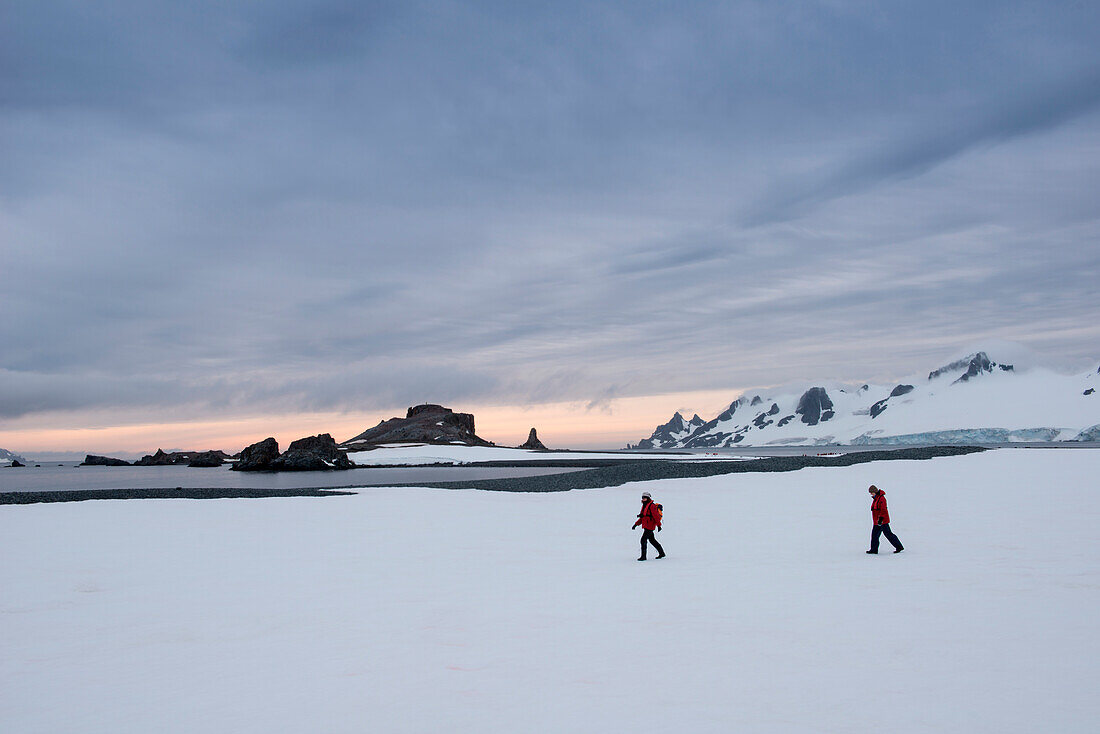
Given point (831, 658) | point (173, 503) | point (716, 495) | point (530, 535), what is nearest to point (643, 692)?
point (831, 658)

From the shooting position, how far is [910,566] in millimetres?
15180

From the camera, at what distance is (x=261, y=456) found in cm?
10288

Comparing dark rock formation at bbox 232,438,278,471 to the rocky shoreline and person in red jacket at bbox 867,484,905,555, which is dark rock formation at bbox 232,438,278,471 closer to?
the rocky shoreline

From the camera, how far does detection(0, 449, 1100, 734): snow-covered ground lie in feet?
24.5

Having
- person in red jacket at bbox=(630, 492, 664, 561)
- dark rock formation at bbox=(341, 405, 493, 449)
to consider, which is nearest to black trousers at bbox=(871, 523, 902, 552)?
person in red jacket at bbox=(630, 492, 664, 561)

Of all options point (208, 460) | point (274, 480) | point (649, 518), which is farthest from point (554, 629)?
point (208, 460)

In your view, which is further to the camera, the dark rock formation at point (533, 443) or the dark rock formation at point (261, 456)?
the dark rock formation at point (533, 443)

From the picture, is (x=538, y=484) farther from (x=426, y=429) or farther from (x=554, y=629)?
(x=426, y=429)

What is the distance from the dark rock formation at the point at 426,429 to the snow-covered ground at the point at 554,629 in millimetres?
146962

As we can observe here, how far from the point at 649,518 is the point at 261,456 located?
9829 cm

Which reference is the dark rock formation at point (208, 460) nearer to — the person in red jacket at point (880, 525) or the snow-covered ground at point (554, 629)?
the snow-covered ground at point (554, 629)

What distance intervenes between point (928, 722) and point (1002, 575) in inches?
345

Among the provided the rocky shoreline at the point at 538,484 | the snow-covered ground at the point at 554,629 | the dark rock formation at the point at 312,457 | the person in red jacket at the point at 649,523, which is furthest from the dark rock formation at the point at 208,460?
the person in red jacket at the point at 649,523

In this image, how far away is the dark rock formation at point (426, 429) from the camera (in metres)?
169
